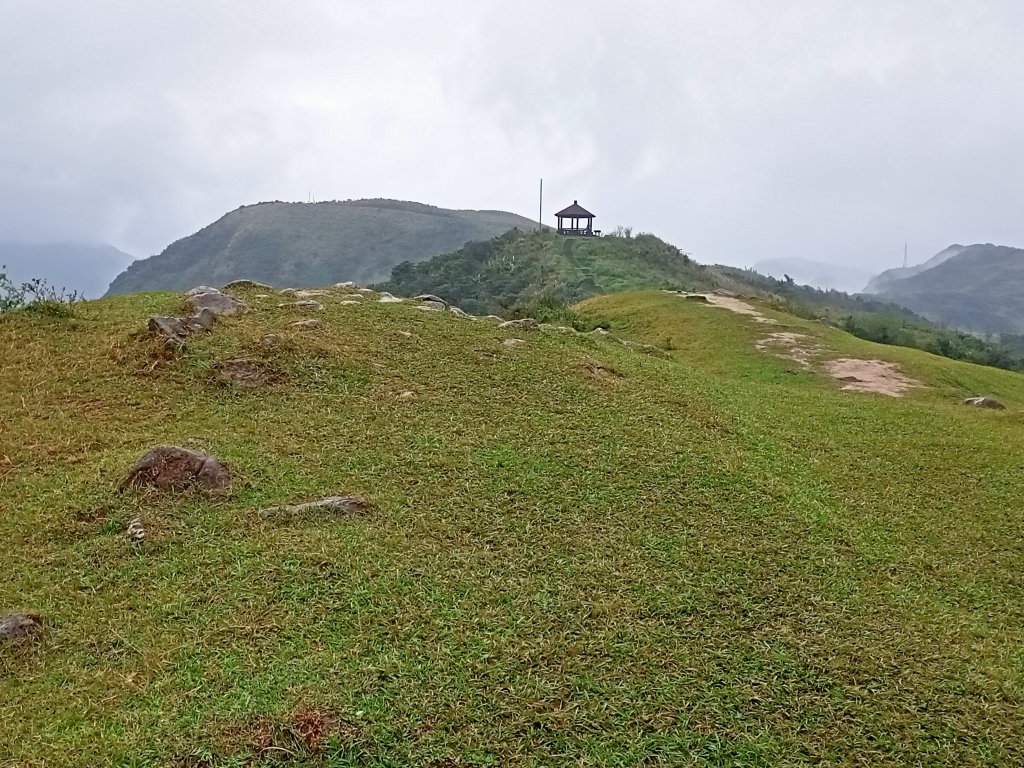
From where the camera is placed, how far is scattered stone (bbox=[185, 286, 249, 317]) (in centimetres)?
995

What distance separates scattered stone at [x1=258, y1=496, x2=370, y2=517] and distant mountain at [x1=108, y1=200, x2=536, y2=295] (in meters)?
66.8

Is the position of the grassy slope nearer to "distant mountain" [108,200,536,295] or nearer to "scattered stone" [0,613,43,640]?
"scattered stone" [0,613,43,640]

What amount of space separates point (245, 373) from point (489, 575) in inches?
167

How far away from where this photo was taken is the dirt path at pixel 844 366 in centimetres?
1348

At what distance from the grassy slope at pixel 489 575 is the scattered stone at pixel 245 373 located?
17 centimetres

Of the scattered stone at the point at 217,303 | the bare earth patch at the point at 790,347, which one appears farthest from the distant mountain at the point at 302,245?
the scattered stone at the point at 217,303

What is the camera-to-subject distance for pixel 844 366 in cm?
1495

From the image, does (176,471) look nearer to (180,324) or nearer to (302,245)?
(180,324)

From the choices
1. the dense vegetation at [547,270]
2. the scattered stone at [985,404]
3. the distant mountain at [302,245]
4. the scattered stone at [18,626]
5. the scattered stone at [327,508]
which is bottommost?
the scattered stone at [18,626]

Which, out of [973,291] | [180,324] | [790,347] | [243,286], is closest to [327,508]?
[180,324]

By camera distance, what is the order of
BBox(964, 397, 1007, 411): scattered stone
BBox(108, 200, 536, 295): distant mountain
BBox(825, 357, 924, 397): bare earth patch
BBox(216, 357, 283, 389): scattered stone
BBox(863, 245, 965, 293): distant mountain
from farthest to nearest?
BBox(863, 245, 965, 293): distant mountain, BBox(108, 200, 536, 295): distant mountain, BBox(825, 357, 924, 397): bare earth patch, BBox(964, 397, 1007, 411): scattered stone, BBox(216, 357, 283, 389): scattered stone

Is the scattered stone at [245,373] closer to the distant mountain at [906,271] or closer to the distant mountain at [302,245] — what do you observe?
the distant mountain at [302,245]

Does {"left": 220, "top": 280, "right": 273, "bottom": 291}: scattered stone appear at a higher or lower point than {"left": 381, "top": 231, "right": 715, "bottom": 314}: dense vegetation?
lower

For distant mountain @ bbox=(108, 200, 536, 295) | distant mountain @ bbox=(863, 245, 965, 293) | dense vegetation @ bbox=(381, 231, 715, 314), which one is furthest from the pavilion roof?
distant mountain @ bbox=(863, 245, 965, 293)
